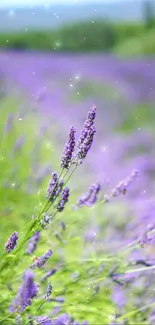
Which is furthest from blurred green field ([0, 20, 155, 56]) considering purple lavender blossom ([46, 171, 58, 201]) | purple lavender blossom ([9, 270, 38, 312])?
purple lavender blossom ([9, 270, 38, 312])

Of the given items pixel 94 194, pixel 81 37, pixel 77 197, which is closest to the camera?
pixel 94 194

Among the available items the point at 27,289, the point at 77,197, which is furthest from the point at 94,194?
the point at 77,197

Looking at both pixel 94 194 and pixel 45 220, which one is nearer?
pixel 45 220

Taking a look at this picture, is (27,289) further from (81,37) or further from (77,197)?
(81,37)

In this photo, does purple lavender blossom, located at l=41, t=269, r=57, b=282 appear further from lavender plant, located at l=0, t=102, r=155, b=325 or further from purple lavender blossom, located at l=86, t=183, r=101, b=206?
purple lavender blossom, located at l=86, t=183, r=101, b=206

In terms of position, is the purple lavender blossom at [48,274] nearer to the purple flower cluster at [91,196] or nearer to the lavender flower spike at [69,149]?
the purple flower cluster at [91,196]

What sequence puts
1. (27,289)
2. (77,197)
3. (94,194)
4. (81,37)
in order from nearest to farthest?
1. (27,289)
2. (94,194)
3. (77,197)
4. (81,37)

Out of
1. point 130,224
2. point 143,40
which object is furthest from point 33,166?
point 143,40

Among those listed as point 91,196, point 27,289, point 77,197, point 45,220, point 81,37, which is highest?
point 81,37

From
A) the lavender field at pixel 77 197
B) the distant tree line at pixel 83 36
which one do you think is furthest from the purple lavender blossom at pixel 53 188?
the distant tree line at pixel 83 36
